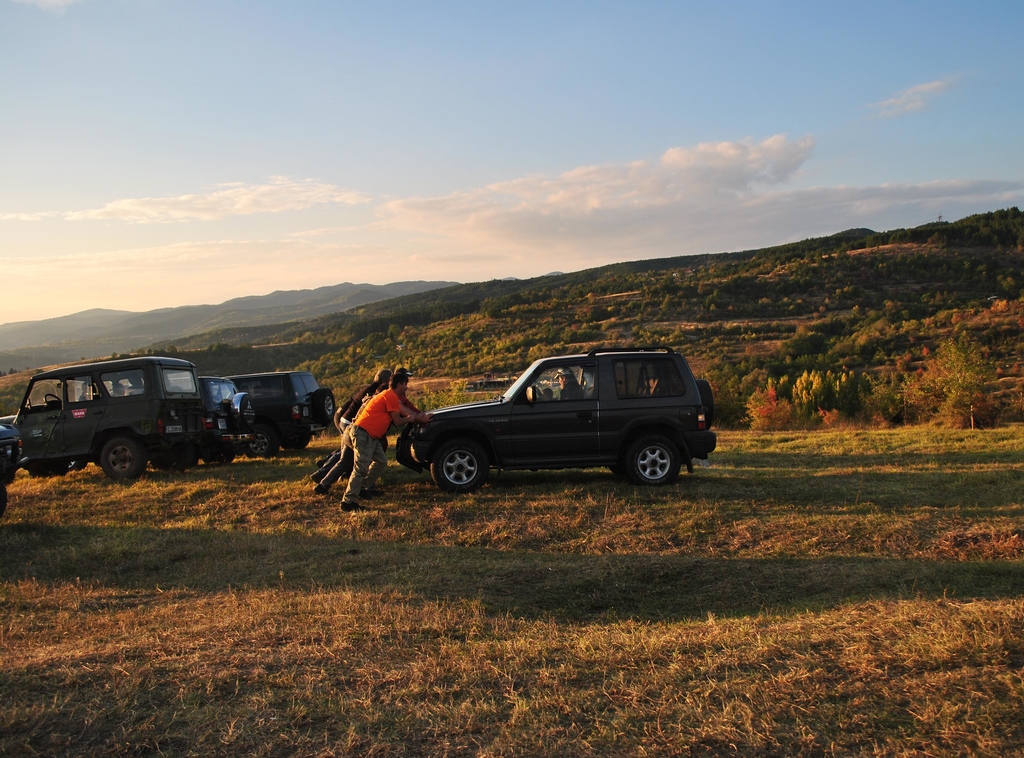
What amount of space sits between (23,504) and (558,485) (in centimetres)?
807

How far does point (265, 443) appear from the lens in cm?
1639

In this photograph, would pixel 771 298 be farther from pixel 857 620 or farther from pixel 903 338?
pixel 857 620

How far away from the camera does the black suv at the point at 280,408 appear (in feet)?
53.8

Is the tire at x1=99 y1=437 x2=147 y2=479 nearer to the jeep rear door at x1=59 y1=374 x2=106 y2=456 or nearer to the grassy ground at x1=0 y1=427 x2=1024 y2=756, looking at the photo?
the jeep rear door at x1=59 y1=374 x2=106 y2=456

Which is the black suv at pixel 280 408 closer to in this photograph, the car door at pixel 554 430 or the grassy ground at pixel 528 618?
the grassy ground at pixel 528 618

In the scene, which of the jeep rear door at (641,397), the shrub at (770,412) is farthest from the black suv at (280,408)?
the shrub at (770,412)

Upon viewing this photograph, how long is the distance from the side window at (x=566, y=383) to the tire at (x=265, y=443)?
8.12 metres

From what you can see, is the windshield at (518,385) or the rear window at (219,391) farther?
the rear window at (219,391)

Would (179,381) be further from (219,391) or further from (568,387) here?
(568,387)

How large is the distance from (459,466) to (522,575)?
150 inches

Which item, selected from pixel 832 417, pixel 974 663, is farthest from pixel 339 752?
pixel 832 417

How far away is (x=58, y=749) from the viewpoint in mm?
3271

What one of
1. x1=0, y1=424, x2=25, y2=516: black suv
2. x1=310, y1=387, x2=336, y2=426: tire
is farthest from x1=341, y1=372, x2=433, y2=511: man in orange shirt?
x1=310, y1=387, x2=336, y2=426: tire

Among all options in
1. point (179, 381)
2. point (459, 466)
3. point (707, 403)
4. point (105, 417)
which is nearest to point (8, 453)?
point (105, 417)
